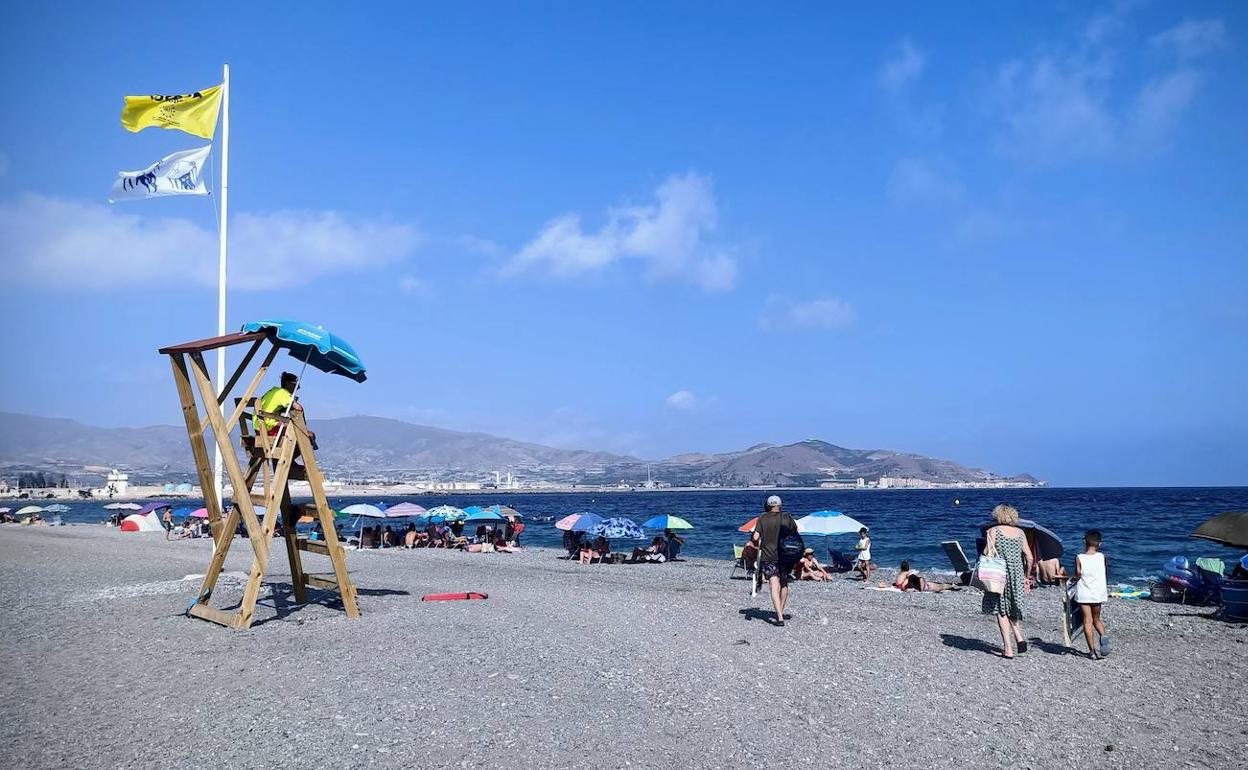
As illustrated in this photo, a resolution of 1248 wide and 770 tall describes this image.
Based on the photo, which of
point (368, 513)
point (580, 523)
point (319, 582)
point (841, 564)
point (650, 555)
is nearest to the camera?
point (319, 582)

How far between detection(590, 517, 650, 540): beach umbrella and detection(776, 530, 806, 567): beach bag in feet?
51.0

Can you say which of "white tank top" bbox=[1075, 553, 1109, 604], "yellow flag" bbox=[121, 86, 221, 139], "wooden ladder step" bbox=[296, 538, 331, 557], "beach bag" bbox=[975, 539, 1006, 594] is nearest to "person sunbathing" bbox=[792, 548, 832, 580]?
"white tank top" bbox=[1075, 553, 1109, 604]

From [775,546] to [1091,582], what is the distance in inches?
155

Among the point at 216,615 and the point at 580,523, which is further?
the point at 580,523

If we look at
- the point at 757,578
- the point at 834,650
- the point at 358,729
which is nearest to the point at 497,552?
the point at 757,578

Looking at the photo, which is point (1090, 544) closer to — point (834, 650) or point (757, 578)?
point (834, 650)

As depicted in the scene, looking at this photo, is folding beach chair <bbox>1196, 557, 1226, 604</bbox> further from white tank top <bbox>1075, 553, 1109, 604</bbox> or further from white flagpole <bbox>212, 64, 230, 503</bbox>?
white flagpole <bbox>212, 64, 230, 503</bbox>

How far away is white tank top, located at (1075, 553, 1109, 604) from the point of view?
10.6 meters

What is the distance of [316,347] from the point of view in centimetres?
1102

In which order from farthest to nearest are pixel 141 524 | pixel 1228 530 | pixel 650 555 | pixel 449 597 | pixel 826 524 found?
pixel 141 524, pixel 650 555, pixel 826 524, pixel 1228 530, pixel 449 597

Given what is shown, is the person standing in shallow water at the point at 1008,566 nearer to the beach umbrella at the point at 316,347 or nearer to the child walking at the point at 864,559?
the beach umbrella at the point at 316,347

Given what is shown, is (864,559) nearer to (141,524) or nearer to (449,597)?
(449,597)

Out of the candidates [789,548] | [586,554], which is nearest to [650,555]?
[586,554]

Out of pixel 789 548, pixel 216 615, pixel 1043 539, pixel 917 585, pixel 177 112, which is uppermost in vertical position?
pixel 177 112
